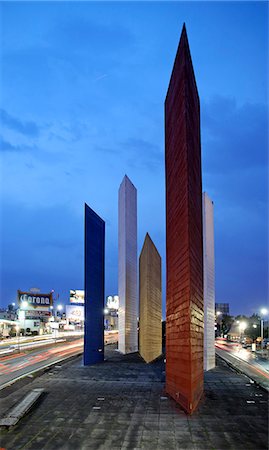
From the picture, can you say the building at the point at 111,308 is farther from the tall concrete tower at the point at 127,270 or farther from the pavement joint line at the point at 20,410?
the pavement joint line at the point at 20,410

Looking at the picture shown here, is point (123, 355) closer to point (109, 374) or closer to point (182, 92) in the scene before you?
point (109, 374)

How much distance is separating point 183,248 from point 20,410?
7950 mm

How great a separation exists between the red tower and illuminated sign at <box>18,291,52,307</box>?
60776 millimetres

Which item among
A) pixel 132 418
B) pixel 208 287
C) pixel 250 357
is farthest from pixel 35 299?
pixel 132 418

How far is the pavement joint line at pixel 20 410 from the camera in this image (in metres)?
13.1

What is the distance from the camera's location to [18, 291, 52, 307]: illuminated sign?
75.5 m

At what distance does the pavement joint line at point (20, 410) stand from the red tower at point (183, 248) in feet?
17.8

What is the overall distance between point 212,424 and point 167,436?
74.0 inches

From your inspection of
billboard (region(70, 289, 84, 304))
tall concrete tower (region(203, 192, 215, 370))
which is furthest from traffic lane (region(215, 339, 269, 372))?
billboard (region(70, 289, 84, 304))

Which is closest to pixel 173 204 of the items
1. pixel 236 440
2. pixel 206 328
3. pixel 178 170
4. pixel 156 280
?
pixel 178 170

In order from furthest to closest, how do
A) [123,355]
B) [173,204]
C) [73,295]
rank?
[73,295]
[123,355]
[173,204]

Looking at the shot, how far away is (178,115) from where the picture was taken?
55.6 ft

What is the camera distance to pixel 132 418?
1397 cm

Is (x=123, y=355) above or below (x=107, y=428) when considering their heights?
below
